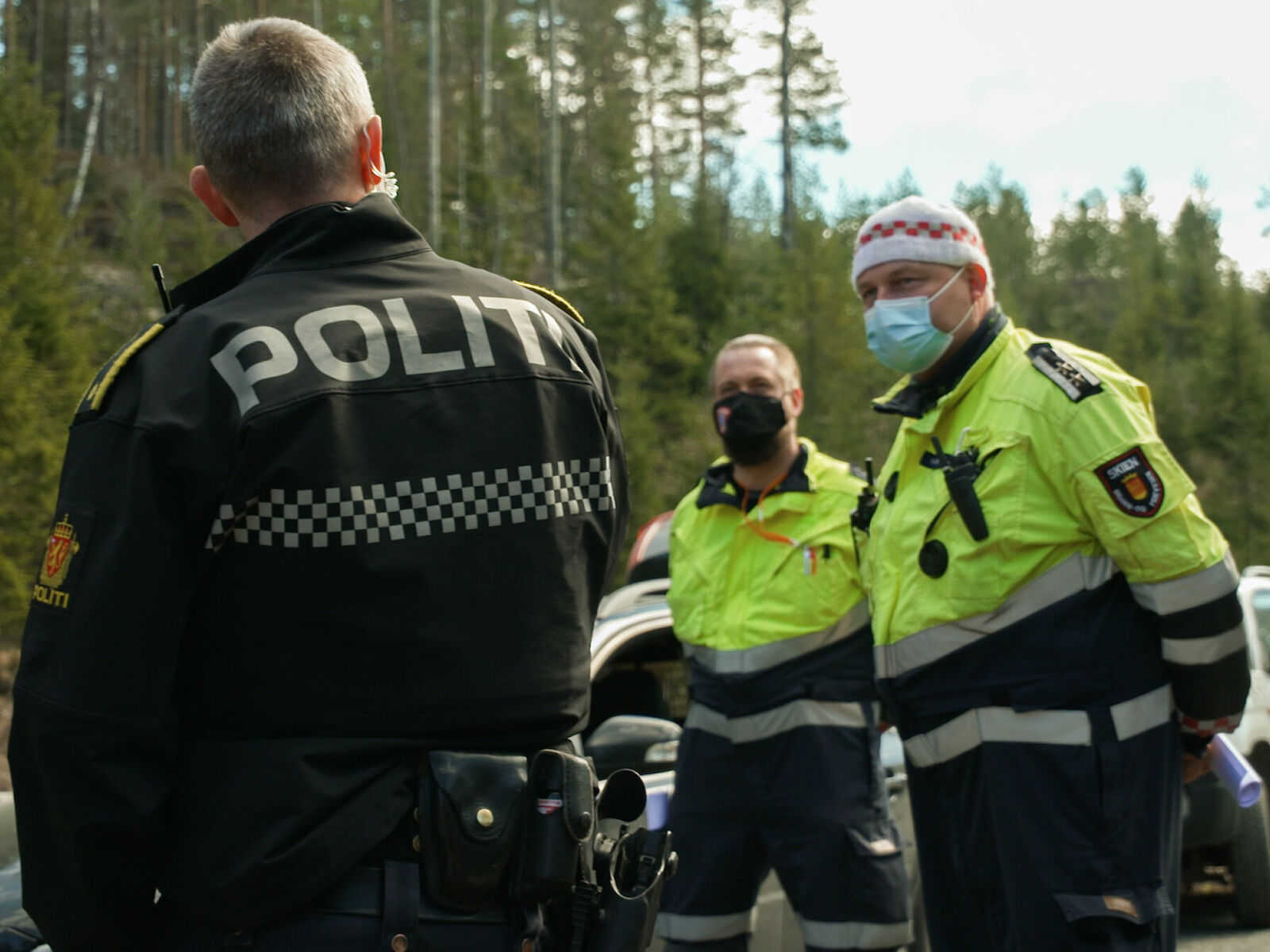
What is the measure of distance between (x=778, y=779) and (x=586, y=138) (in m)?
40.5

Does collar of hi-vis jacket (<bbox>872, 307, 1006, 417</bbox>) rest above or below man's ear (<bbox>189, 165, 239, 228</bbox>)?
below

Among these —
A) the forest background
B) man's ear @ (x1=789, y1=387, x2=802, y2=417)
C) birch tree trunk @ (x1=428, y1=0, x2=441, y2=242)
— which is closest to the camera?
man's ear @ (x1=789, y1=387, x2=802, y2=417)

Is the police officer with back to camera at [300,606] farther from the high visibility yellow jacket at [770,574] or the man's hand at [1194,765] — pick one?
the high visibility yellow jacket at [770,574]

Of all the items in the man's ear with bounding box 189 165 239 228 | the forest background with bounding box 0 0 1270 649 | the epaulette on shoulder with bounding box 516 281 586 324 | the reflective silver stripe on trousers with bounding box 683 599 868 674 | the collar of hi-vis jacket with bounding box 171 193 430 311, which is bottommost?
the reflective silver stripe on trousers with bounding box 683 599 868 674

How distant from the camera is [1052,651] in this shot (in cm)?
264

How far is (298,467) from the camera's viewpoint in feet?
5.27

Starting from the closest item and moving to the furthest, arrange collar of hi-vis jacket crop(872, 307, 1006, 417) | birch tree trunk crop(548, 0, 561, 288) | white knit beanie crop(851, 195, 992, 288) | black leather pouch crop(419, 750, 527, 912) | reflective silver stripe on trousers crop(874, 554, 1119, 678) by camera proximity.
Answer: black leather pouch crop(419, 750, 527, 912) < reflective silver stripe on trousers crop(874, 554, 1119, 678) < collar of hi-vis jacket crop(872, 307, 1006, 417) < white knit beanie crop(851, 195, 992, 288) < birch tree trunk crop(548, 0, 561, 288)

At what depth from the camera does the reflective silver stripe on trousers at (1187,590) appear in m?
2.54

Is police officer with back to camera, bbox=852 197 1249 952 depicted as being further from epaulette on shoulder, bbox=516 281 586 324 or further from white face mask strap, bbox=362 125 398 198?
white face mask strap, bbox=362 125 398 198

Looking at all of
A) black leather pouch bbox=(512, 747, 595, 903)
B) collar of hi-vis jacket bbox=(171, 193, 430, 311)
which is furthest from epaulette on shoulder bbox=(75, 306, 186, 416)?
black leather pouch bbox=(512, 747, 595, 903)

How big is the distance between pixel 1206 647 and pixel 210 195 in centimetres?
217

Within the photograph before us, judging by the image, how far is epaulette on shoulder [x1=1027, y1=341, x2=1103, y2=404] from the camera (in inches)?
106

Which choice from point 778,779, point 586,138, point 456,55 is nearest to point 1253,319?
point 586,138

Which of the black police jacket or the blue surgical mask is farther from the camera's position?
the blue surgical mask
